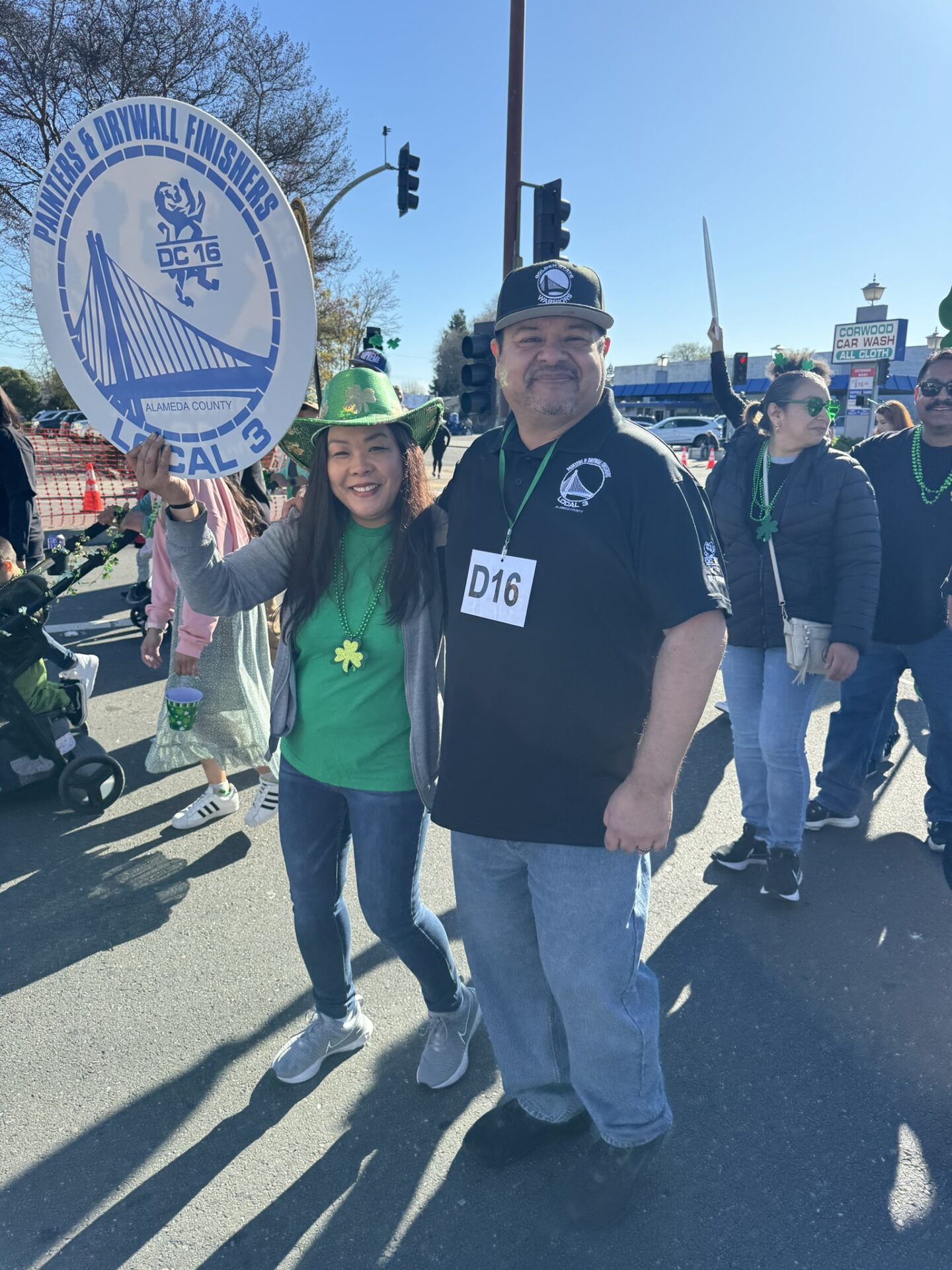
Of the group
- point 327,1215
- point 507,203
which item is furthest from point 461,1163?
point 507,203

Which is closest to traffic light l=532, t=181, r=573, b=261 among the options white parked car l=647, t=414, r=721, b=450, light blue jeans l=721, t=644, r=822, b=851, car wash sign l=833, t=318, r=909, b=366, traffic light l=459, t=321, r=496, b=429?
traffic light l=459, t=321, r=496, b=429

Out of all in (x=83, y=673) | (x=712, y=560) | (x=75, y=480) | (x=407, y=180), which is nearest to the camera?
(x=712, y=560)

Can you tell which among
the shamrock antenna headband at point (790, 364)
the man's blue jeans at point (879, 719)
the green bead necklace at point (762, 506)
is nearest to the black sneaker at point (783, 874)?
the man's blue jeans at point (879, 719)

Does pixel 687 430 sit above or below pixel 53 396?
below

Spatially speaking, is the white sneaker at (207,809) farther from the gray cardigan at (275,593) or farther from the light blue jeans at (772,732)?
the light blue jeans at (772,732)

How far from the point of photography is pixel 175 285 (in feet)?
6.19

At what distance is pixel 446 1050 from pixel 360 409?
189 cm

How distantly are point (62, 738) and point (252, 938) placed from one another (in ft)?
5.75

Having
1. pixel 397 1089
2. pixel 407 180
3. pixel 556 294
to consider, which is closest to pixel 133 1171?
pixel 397 1089

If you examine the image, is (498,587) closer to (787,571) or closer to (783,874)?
(787,571)

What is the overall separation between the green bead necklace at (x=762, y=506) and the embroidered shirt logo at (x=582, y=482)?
5.98ft

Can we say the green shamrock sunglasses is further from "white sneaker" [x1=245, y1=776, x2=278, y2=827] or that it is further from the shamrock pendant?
"white sneaker" [x1=245, y1=776, x2=278, y2=827]

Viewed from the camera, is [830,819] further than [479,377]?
No

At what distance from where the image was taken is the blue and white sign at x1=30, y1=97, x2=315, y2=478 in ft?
5.90
